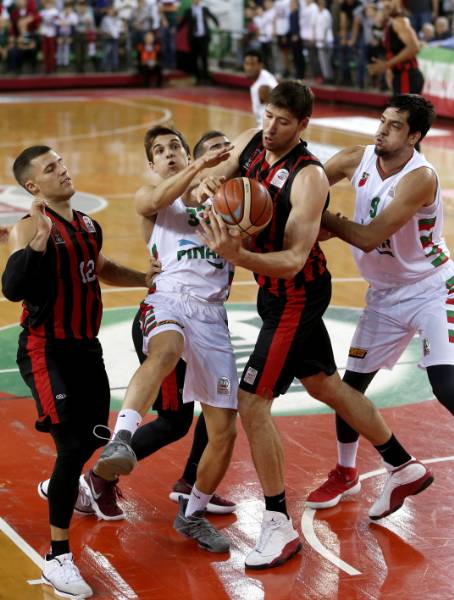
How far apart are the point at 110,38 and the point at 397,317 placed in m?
24.7

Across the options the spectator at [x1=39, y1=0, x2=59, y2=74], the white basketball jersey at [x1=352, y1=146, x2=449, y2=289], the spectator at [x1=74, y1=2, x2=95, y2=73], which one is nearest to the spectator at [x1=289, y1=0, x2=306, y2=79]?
the spectator at [x1=74, y1=2, x2=95, y2=73]

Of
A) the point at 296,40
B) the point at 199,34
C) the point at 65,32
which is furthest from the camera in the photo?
the point at 199,34

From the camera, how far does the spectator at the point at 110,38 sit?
29.7 metres

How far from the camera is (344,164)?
6.88 meters

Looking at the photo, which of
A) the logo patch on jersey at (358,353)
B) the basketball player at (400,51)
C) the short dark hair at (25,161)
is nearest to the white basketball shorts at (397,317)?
the logo patch on jersey at (358,353)

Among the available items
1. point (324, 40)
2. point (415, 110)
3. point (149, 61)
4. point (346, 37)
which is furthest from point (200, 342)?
point (149, 61)

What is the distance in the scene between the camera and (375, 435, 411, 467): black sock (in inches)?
256

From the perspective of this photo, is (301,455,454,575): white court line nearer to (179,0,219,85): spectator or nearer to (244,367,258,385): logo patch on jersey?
(244,367,258,385): logo patch on jersey

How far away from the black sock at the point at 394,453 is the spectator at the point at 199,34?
81.9 ft

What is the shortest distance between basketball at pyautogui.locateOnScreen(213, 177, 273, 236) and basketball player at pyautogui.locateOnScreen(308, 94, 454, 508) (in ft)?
2.60

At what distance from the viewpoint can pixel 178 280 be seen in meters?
6.38

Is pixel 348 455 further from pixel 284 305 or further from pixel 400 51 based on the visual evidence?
pixel 400 51

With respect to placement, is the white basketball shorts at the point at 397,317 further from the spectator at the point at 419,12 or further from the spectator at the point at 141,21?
the spectator at the point at 141,21

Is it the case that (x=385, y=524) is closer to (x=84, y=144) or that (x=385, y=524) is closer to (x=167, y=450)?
(x=167, y=450)
